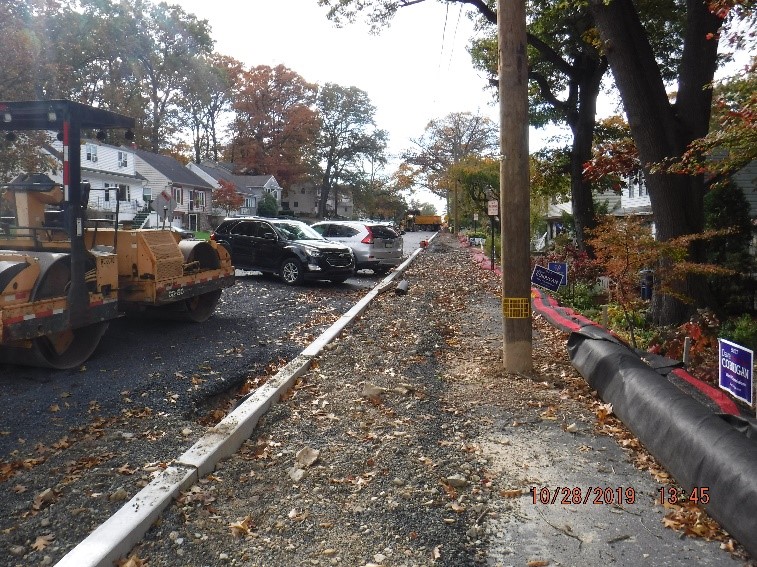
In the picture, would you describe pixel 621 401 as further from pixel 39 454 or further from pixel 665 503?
pixel 39 454

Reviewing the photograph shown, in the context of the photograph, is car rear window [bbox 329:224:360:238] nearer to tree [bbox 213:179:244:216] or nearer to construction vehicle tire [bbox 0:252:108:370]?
construction vehicle tire [bbox 0:252:108:370]

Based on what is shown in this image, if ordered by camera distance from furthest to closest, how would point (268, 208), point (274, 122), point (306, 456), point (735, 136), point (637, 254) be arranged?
1. point (274, 122)
2. point (268, 208)
3. point (637, 254)
4. point (735, 136)
5. point (306, 456)

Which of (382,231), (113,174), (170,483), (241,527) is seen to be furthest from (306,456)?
(113,174)

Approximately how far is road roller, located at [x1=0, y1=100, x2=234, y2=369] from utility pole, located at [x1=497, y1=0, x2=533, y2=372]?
4.49 meters

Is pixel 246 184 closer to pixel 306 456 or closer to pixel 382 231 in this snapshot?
pixel 382 231

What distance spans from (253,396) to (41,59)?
25984mm

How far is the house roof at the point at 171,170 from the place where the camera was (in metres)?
54.8

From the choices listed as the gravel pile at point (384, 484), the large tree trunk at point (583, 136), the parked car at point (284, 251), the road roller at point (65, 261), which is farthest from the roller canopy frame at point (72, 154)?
the large tree trunk at point (583, 136)

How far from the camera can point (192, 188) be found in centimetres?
6100

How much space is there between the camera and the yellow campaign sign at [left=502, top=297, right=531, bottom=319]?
23.8 ft

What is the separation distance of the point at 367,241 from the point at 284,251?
14.9 feet

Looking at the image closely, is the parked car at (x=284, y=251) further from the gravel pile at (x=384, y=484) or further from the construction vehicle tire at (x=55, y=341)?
→ the gravel pile at (x=384, y=484)

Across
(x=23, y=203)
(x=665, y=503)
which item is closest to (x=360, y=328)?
(x=23, y=203)

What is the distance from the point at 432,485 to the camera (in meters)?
4.48
